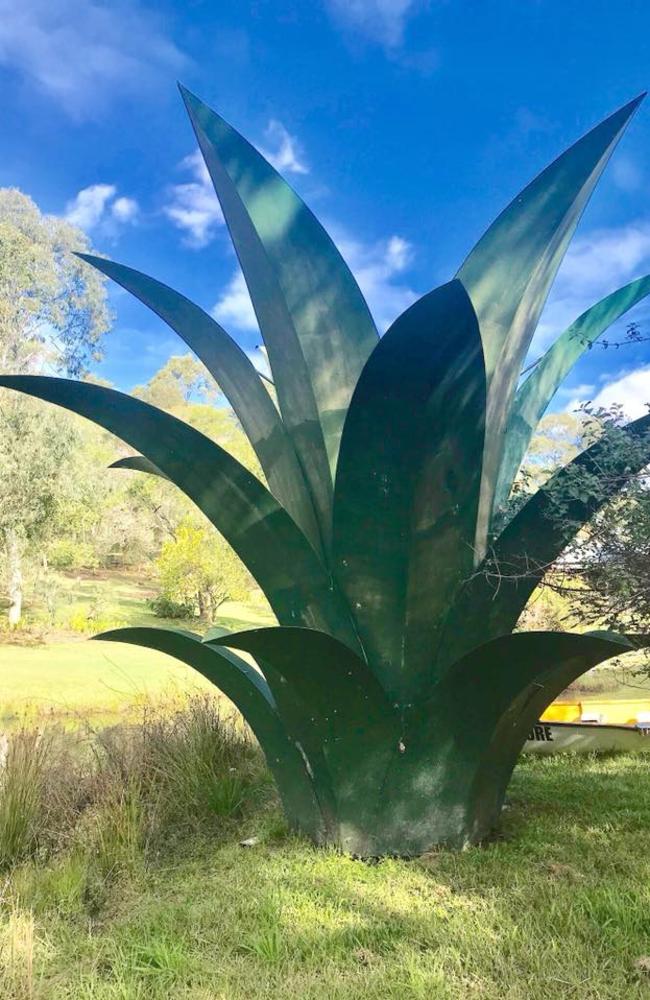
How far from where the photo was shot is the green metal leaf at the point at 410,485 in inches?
87.8

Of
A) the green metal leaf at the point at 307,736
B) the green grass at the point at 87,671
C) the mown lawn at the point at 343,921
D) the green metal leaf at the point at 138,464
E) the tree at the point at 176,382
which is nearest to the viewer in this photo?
the mown lawn at the point at 343,921

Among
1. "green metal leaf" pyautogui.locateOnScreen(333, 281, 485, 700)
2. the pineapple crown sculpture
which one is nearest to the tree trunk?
the pineapple crown sculpture

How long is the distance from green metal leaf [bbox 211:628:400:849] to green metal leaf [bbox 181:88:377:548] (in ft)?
2.06

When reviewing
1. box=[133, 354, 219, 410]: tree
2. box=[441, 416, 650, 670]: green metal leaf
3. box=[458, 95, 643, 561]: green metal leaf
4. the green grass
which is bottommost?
the green grass

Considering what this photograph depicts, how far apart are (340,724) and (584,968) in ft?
3.92

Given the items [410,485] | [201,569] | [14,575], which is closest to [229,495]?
[410,485]

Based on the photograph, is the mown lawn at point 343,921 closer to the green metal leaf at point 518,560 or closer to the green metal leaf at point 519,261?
the green metal leaf at point 518,560

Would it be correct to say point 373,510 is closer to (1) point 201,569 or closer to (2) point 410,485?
(2) point 410,485

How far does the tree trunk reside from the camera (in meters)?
15.7

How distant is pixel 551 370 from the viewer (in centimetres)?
339

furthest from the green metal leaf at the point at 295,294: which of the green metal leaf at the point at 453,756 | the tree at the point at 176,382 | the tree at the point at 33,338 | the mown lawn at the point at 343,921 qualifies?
the tree at the point at 176,382

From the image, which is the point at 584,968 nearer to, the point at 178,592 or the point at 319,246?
the point at 319,246

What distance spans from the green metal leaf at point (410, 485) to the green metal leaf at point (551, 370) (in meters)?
0.71

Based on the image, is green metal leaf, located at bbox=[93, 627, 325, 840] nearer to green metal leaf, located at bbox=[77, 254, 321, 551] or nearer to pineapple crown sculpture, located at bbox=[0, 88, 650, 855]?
pineapple crown sculpture, located at bbox=[0, 88, 650, 855]
